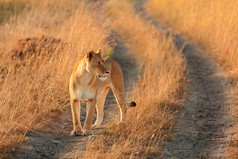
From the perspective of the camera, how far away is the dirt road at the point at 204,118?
14.6ft

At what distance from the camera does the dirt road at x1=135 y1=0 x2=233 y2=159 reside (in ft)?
14.6

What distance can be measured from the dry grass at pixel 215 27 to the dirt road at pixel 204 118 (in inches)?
8.5

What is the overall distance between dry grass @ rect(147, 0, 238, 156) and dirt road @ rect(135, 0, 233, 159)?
0.22m

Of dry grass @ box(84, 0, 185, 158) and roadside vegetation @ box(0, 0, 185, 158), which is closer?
dry grass @ box(84, 0, 185, 158)

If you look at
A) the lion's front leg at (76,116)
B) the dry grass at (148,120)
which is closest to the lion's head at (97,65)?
the lion's front leg at (76,116)

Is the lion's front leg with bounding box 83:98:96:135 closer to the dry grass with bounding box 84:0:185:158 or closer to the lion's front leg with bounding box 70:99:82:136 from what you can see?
the lion's front leg with bounding box 70:99:82:136

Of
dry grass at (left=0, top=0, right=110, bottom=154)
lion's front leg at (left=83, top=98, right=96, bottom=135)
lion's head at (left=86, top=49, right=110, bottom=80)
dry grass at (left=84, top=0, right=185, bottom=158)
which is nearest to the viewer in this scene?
dry grass at (left=84, top=0, right=185, bottom=158)

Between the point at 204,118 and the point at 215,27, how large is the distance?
Result: 6.15m

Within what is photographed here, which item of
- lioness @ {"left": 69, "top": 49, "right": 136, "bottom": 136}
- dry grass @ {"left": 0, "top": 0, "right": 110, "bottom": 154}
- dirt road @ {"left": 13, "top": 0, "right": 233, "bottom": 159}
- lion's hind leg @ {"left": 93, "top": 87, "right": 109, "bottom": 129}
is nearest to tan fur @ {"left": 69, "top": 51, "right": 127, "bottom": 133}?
lioness @ {"left": 69, "top": 49, "right": 136, "bottom": 136}

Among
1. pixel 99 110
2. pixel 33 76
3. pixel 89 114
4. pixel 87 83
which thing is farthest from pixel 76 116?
pixel 33 76

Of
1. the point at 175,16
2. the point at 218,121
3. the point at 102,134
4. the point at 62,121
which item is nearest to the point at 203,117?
the point at 218,121

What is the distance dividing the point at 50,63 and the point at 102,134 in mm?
2403

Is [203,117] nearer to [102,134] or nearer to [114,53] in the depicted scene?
[102,134]

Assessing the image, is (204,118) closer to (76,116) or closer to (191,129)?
(191,129)
